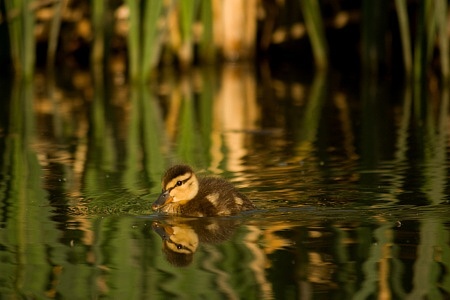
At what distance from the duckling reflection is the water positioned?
1cm

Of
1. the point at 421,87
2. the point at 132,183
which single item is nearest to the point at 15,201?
the point at 132,183

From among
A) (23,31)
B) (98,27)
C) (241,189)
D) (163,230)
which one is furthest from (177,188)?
(98,27)

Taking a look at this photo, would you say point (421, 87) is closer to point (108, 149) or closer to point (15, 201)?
point (108, 149)

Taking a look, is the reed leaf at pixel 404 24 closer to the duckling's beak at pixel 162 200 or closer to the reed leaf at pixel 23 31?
the reed leaf at pixel 23 31

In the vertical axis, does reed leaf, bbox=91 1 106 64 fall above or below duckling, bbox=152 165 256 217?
above

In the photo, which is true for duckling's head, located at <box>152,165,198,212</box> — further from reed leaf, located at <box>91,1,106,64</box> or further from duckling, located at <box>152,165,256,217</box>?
reed leaf, located at <box>91,1,106,64</box>

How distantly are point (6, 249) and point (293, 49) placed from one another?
10.6 meters

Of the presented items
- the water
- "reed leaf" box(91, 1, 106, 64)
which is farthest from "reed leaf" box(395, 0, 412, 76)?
"reed leaf" box(91, 1, 106, 64)

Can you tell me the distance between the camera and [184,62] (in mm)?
14531

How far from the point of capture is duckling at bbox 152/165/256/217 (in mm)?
6059

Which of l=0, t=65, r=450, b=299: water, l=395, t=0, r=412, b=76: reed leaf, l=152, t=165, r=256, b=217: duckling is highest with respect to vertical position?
l=395, t=0, r=412, b=76: reed leaf

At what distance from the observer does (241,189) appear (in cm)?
679

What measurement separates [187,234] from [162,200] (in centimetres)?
40

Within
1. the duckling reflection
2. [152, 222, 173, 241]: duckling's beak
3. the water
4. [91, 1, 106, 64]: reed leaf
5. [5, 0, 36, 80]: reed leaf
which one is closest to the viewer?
the water
